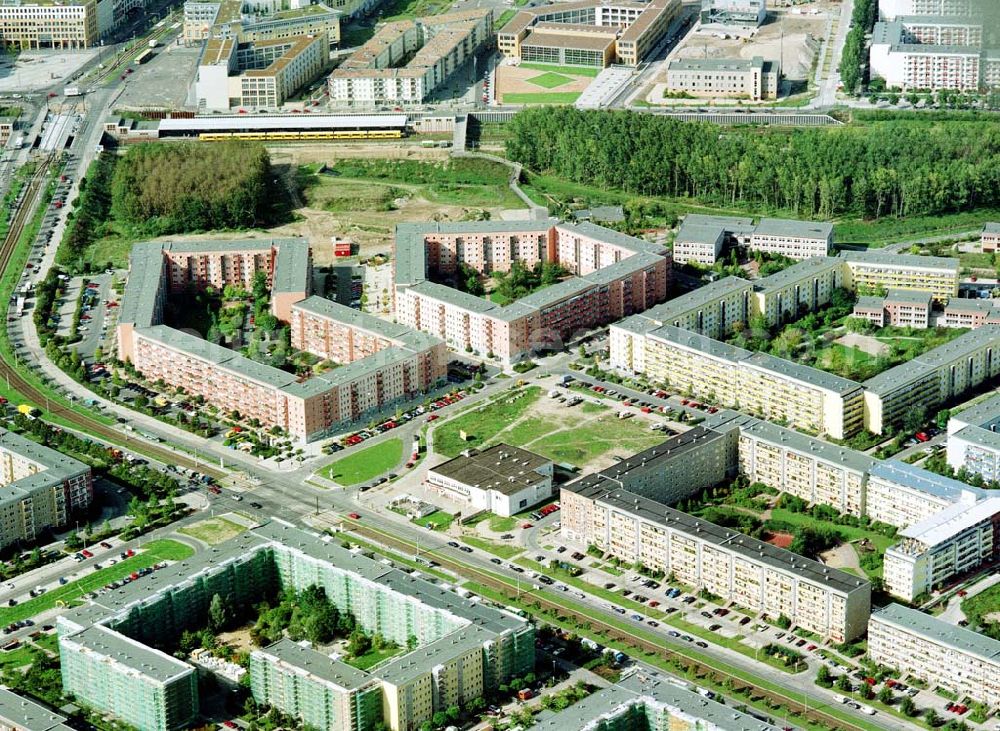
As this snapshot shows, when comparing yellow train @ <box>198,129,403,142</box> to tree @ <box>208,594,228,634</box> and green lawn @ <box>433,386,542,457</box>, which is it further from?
tree @ <box>208,594,228,634</box>

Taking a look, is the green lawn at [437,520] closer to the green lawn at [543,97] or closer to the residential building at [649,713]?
the residential building at [649,713]

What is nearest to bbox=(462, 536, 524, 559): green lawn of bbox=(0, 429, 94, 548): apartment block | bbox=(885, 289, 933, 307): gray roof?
bbox=(0, 429, 94, 548): apartment block

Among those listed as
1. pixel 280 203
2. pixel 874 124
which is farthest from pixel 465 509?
pixel 874 124

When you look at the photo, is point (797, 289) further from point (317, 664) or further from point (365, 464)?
point (317, 664)

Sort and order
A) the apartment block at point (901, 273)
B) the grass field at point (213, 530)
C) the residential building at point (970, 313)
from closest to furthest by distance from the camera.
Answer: the grass field at point (213, 530) < the residential building at point (970, 313) < the apartment block at point (901, 273)

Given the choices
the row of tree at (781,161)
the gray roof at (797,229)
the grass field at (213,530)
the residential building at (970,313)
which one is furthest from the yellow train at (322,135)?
the grass field at (213,530)

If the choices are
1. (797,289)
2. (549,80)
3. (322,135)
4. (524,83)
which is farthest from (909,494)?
(549,80)
